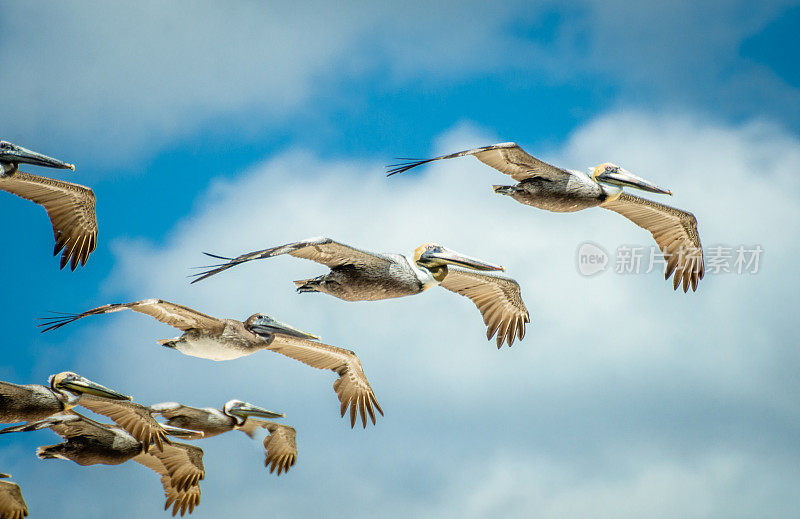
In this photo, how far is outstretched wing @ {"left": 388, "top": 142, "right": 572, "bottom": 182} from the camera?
15094 mm

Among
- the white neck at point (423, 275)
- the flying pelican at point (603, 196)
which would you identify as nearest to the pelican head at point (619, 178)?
the flying pelican at point (603, 196)

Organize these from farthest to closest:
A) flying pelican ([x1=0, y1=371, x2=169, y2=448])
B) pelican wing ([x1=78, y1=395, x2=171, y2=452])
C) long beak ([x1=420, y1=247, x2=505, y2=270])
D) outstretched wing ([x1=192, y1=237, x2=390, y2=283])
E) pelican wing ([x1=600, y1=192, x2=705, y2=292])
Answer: pelican wing ([x1=600, y1=192, x2=705, y2=292]), pelican wing ([x1=78, y1=395, x2=171, y2=452]), long beak ([x1=420, y1=247, x2=505, y2=270]), flying pelican ([x1=0, y1=371, x2=169, y2=448]), outstretched wing ([x1=192, y1=237, x2=390, y2=283])

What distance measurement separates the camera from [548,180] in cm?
1575

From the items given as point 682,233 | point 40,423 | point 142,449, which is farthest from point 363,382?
point 682,233

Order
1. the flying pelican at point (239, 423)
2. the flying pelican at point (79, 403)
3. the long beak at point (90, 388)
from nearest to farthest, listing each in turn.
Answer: the flying pelican at point (79, 403), the long beak at point (90, 388), the flying pelican at point (239, 423)

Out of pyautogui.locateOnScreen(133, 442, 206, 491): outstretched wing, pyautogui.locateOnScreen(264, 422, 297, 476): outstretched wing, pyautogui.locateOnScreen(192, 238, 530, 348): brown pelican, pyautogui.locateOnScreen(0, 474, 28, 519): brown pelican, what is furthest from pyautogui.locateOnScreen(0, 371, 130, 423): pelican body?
pyautogui.locateOnScreen(264, 422, 297, 476): outstretched wing

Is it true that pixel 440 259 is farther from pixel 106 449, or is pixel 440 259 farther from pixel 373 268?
pixel 106 449

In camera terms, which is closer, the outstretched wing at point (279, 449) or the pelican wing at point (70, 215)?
the pelican wing at point (70, 215)

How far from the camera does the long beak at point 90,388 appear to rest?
48.7 feet

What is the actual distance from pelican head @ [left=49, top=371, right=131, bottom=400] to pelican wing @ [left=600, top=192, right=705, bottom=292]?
8.63 meters

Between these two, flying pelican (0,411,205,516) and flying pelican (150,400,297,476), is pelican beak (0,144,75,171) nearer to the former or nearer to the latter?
flying pelican (0,411,205,516)

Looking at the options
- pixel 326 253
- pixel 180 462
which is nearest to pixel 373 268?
pixel 326 253

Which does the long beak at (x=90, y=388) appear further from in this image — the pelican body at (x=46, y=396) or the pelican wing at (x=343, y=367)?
the pelican wing at (x=343, y=367)

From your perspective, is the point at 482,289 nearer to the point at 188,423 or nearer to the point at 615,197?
the point at 615,197
